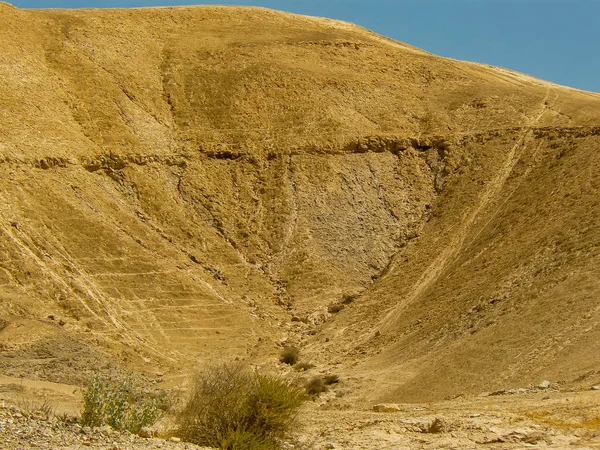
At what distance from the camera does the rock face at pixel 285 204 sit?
27.9 metres

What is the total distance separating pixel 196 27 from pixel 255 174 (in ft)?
37.1

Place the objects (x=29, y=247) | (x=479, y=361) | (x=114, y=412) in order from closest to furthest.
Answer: (x=114, y=412) < (x=479, y=361) < (x=29, y=247)

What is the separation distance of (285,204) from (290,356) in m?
8.75

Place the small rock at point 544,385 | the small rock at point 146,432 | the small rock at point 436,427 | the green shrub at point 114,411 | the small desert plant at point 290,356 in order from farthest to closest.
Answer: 1. the small desert plant at point 290,356
2. the small rock at point 544,385
3. the small rock at point 436,427
4. the green shrub at point 114,411
5. the small rock at point 146,432

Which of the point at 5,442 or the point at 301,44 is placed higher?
the point at 301,44

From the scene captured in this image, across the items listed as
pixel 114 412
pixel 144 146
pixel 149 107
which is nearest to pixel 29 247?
pixel 144 146

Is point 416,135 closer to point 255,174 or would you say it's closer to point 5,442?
point 255,174

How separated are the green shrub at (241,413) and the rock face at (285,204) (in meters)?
8.40

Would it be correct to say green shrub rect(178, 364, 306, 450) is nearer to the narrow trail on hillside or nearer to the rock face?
the rock face

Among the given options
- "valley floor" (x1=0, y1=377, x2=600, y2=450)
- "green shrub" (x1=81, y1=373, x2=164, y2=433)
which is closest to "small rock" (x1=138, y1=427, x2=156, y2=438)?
"green shrub" (x1=81, y1=373, x2=164, y2=433)

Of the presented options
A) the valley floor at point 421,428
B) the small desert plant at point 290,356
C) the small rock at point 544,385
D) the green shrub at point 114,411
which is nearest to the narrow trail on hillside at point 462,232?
the small desert plant at point 290,356

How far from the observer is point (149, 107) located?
40750mm

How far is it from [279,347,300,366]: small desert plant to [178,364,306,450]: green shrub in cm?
1410

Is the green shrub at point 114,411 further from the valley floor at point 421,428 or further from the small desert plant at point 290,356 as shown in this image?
the small desert plant at point 290,356
